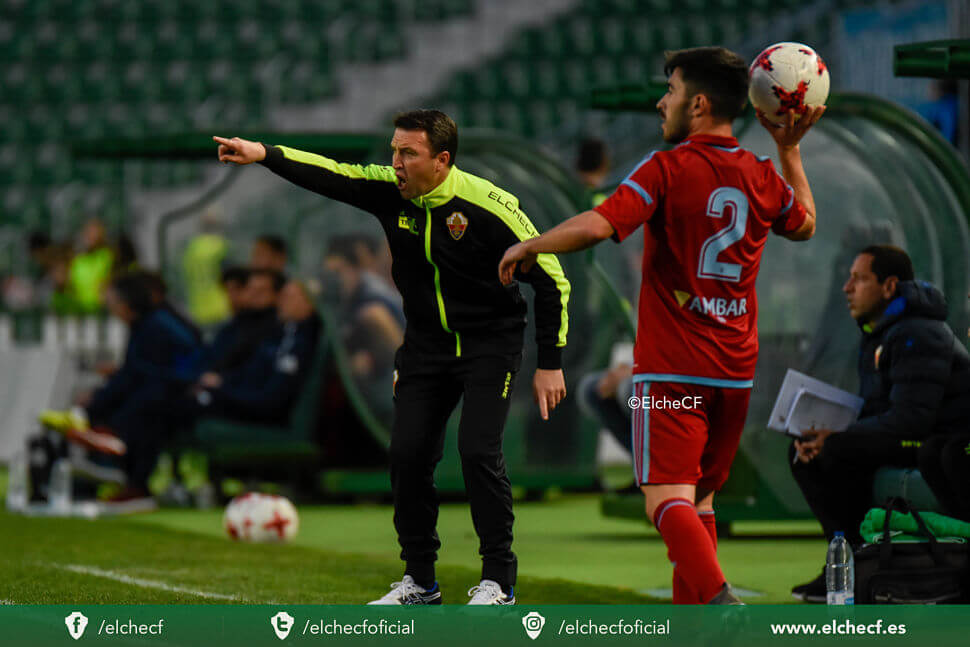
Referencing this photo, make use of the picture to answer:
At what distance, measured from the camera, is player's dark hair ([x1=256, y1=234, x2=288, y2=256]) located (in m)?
11.8

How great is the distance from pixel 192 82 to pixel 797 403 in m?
17.9

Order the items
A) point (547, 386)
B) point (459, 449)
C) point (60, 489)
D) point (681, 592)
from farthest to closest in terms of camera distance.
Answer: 1. point (60, 489)
2. point (459, 449)
3. point (547, 386)
4. point (681, 592)

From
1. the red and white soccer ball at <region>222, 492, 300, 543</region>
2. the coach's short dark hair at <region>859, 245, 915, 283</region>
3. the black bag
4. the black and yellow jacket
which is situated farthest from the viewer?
the red and white soccer ball at <region>222, 492, 300, 543</region>

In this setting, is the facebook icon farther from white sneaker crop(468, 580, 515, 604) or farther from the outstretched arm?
the outstretched arm

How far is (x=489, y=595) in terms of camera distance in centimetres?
550

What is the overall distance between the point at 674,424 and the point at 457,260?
1247 millimetres

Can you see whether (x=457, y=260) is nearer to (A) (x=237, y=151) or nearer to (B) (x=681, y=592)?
(A) (x=237, y=151)

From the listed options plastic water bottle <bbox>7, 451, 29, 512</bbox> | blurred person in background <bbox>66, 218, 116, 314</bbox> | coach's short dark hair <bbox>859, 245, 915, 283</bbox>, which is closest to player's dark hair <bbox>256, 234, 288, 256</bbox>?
plastic water bottle <bbox>7, 451, 29, 512</bbox>

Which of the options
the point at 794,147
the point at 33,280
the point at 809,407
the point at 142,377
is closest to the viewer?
the point at 794,147

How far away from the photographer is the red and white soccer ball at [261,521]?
8.71 metres

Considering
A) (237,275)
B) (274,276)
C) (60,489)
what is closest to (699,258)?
(60,489)

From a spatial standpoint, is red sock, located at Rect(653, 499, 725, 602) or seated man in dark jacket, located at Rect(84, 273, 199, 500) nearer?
red sock, located at Rect(653, 499, 725, 602)

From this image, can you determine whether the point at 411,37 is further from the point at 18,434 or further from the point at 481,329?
the point at 481,329

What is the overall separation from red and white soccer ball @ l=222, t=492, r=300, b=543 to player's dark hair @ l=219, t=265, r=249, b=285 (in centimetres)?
331
